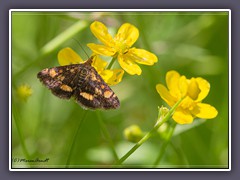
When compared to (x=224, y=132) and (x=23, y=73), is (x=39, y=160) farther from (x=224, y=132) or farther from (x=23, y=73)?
(x=224, y=132)

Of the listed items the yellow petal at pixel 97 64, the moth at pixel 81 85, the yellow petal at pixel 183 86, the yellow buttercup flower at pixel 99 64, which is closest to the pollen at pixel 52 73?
the moth at pixel 81 85

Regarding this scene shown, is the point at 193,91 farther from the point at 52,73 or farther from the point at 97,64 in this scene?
the point at 52,73

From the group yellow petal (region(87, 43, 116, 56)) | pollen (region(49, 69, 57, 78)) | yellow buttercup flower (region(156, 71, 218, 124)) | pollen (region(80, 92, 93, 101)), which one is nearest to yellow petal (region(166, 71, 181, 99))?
yellow buttercup flower (region(156, 71, 218, 124))

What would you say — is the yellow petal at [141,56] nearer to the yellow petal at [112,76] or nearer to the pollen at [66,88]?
the yellow petal at [112,76]

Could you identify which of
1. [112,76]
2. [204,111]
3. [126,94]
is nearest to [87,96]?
[112,76]

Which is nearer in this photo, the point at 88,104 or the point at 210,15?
the point at 88,104
